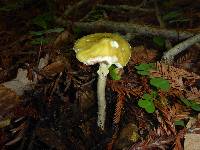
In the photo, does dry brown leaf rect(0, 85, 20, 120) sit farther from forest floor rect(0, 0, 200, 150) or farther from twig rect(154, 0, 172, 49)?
twig rect(154, 0, 172, 49)

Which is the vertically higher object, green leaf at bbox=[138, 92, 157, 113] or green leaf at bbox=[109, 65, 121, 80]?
green leaf at bbox=[109, 65, 121, 80]

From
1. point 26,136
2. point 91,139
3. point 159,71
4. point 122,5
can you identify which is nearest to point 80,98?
point 91,139

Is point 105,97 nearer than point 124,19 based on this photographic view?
Yes

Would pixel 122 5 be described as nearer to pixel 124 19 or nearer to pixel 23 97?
pixel 124 19

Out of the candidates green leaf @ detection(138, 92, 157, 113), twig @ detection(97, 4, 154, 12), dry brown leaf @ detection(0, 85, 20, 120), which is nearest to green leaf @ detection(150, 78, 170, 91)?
green leaf @ detection(138, 92, 157, 113)

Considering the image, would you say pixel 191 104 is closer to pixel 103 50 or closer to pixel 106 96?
pixel 106 96

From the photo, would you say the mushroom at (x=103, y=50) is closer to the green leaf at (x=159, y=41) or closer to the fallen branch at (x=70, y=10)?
the green leaf at (x=159, y=41)
